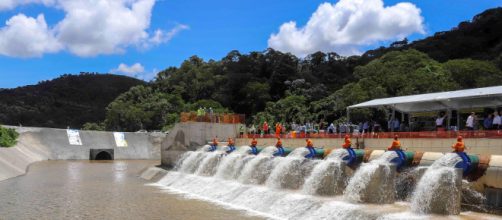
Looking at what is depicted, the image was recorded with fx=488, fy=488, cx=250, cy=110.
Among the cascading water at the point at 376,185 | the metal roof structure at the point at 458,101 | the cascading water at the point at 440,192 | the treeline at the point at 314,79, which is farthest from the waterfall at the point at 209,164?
the treeline at the point at 314,79

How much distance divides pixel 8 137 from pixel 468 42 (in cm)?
7032

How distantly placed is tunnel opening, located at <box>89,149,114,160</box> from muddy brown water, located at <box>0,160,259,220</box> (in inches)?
852

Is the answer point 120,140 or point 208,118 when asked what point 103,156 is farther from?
point 208,118

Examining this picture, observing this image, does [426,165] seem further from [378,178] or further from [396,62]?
[396,62]

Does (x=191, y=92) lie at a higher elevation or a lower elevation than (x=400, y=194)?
higher

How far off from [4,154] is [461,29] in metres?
84.4

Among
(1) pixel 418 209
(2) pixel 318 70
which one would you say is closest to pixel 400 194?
(1) pixel 418 209

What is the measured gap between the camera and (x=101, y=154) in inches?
2055

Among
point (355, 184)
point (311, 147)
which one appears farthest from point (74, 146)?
point (355, 184)

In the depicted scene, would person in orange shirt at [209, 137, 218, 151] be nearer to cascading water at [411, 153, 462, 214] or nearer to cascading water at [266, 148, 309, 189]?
cascading water at [266, 148, 309, 189]

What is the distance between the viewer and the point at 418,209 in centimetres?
1317

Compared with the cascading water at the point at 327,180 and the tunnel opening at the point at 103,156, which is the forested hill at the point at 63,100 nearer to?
the tunnel opening at the point at 103,156

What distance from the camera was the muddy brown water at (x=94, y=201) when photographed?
16.5m

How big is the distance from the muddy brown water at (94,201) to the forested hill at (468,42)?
60.9 metres
